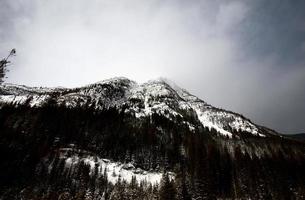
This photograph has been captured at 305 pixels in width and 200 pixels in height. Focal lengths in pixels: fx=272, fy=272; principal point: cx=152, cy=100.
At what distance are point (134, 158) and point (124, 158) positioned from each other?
17.3 ft

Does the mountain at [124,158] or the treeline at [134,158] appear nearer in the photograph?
the treeline at [134,158]

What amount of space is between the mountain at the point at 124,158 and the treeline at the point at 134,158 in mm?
370

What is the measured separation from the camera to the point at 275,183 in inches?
4001

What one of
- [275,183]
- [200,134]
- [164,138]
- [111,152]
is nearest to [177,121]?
[200,134]

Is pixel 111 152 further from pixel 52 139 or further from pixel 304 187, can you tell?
pixel 304 187

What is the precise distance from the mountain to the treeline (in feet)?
1.22

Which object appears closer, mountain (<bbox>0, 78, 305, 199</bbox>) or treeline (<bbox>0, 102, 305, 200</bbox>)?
treeline (<bbox>0, 102, 305, 200</bbox>)

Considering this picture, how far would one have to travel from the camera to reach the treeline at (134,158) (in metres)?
89.3

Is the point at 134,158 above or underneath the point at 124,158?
above

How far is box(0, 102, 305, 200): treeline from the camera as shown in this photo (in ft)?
293

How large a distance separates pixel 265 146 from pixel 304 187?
60.1m

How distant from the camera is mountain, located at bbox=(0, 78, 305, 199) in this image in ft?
298

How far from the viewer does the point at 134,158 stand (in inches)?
5162

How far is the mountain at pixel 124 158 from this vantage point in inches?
3578
